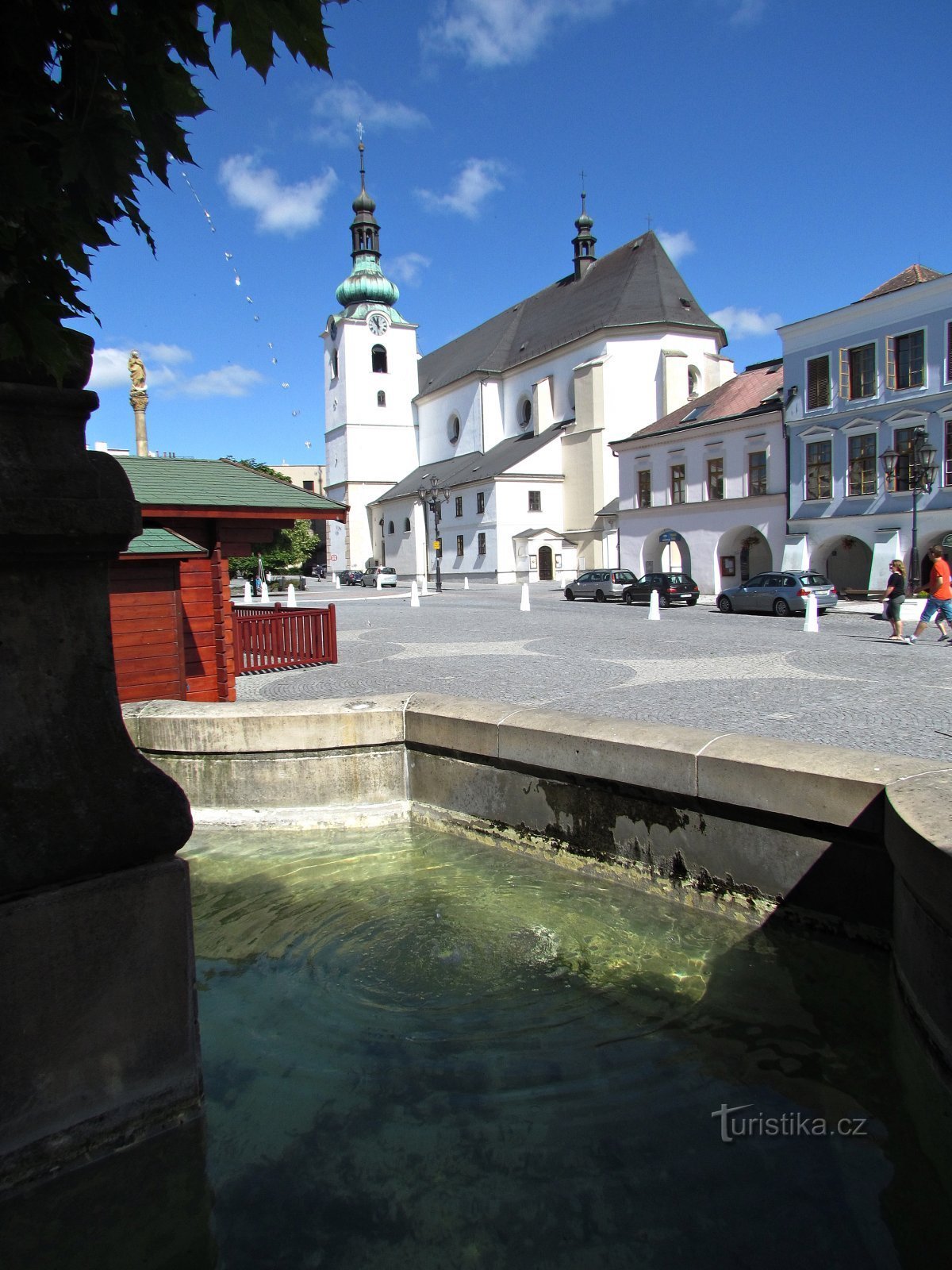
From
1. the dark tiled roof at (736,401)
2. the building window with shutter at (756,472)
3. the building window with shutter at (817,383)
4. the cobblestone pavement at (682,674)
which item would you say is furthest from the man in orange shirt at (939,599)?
the dark tiled roof at (736,401)

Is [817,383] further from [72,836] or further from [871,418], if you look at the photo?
[72,836]

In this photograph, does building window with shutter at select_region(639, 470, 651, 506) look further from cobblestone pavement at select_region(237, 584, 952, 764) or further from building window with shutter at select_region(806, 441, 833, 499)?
cobblestone pavement at select_region(237, 584, 952, 764)

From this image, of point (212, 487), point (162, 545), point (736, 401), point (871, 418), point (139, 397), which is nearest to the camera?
point (162, 545)

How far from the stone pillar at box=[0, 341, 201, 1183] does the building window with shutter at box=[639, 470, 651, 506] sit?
135ft

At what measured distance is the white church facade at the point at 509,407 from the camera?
2117 inches

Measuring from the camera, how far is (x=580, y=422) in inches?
2172

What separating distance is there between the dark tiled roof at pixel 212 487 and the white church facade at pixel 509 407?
3438 cm

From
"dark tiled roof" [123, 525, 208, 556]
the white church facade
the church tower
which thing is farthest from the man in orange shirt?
the church tower

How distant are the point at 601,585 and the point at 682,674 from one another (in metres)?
24.2

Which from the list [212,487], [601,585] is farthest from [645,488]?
[212,487]

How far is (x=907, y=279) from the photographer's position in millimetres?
30578

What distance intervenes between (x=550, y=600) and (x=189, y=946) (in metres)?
35.3

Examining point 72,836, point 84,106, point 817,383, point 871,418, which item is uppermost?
point 817,383

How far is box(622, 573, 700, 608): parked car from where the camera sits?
108 ft
